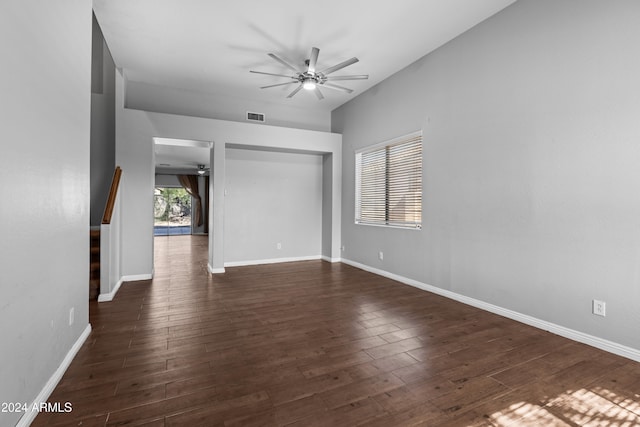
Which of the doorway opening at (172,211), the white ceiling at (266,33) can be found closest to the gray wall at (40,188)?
the white ceiling at (266,33)

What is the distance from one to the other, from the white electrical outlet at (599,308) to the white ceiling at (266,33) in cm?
304

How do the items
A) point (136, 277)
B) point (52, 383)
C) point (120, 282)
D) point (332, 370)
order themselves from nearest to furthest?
1. point (52, 383)
2. point (332, 370)
3. point (120, 282)
4. point (136, 277)

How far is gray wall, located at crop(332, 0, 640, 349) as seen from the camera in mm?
2482

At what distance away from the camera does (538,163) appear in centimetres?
302

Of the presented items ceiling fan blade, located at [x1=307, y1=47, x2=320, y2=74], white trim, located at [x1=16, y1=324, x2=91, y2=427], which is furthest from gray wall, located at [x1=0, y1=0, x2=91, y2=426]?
ceiling fan blade, located at [x1=307, y1=47, x2=320, y2=74]

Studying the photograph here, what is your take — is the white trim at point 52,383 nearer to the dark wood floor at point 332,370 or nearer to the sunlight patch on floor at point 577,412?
the dark wood floor at point 332,370

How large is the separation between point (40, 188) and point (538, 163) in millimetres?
3962

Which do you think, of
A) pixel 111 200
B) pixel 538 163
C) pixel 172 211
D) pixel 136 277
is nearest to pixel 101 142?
pixel 111 200

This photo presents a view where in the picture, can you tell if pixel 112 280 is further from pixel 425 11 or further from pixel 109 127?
pixel 425 11

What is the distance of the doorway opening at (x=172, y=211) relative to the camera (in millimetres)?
13820

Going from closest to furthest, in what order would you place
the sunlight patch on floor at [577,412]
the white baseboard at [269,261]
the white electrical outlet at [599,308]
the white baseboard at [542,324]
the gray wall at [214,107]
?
the sunlight patch on floor at [577,412] < the white baseboard at [542,324] < the white electrical outlet at [599,308] < the gray wall at [214,107] < the white baseboard at [269,261]

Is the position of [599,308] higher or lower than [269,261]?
higher

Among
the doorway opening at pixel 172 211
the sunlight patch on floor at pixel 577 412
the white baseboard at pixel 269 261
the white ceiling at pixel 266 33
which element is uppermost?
the white ceiling at pixel 266 33

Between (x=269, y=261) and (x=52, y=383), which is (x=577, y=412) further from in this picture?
(x=269, y=261)
